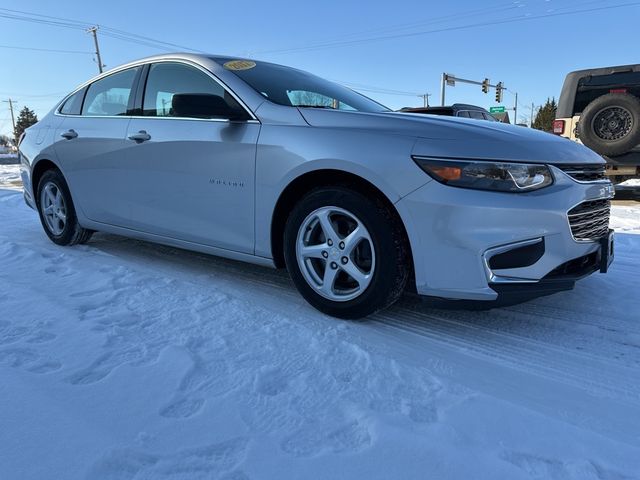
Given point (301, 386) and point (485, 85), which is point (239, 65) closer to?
point (301, 386)

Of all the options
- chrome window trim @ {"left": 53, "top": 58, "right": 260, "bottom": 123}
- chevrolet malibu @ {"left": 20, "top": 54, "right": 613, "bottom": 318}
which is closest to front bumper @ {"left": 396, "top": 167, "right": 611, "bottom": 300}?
chevrolet malibu @ {"left": 20, "top": 54, "right": 613, "bottom": 318}

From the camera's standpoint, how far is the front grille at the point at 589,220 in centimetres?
230

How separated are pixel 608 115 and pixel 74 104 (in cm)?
729

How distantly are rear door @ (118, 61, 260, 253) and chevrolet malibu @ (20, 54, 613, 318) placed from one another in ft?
0.03

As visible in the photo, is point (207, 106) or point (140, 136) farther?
point (140, 136)

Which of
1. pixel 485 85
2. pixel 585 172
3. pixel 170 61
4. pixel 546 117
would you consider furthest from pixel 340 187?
pixel 546 117

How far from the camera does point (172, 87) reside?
3.36 meters

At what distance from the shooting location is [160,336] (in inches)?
93.4

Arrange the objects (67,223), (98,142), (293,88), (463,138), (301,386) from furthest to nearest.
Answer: (67,223), (98,142), (293,88), (463,138), (301,386)

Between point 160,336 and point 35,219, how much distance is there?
4.45 m

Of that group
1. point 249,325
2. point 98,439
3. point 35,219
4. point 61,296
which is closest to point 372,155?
point 249,325

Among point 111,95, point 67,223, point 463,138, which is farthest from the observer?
point 67,223

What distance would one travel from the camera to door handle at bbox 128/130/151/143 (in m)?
3.33

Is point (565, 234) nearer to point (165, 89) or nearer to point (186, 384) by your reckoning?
point (186, 384)
